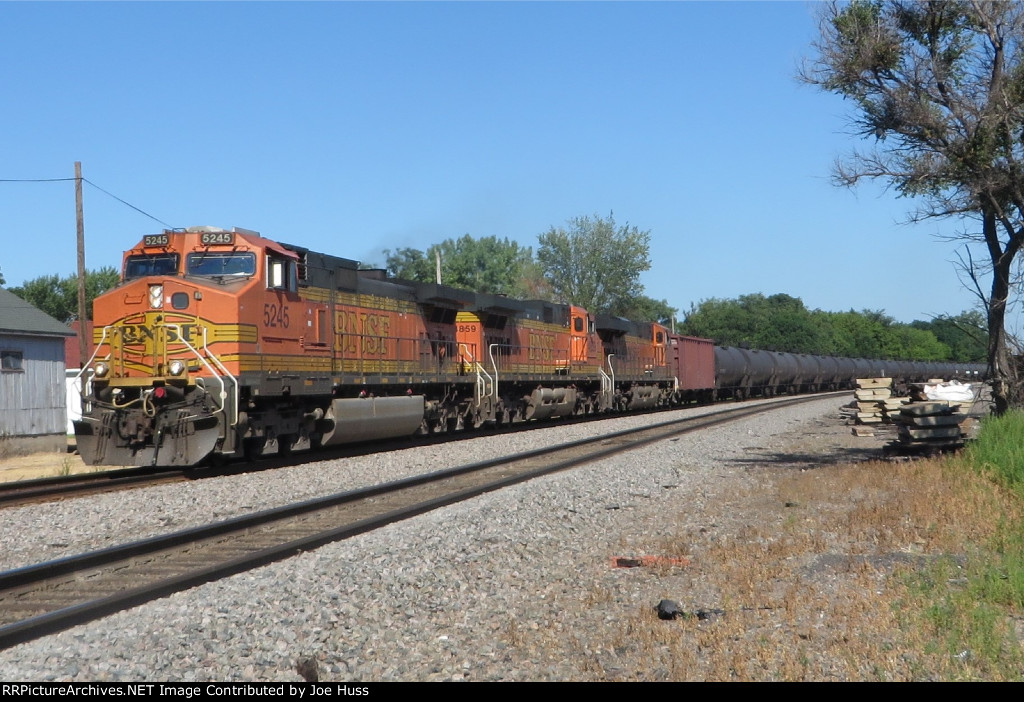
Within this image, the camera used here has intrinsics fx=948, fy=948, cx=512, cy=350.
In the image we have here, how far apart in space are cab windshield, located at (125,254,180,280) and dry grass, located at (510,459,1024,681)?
30.6ft

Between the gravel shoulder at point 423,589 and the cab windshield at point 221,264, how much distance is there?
3.45m

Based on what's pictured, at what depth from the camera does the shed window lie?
22.6 meters

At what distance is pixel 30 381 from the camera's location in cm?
2334

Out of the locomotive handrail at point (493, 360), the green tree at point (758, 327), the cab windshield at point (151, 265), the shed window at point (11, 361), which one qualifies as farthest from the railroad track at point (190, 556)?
the green tree at point (758, 327)

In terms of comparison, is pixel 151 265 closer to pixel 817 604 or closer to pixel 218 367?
pixel 218 367

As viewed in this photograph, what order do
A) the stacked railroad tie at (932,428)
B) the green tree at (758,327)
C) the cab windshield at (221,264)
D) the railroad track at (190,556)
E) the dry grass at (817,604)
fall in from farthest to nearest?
the green tree at (758,327) < the cab windshield at (221,264) < the stacked railroad tie at (932,428) < the railroad track at (190,556) < the dry grass at (817,604)

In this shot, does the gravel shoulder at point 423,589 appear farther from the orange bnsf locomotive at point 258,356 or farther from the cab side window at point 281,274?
the cab side window at point 281,274

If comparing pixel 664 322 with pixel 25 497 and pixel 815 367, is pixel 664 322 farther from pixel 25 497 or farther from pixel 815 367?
pixel 25 497

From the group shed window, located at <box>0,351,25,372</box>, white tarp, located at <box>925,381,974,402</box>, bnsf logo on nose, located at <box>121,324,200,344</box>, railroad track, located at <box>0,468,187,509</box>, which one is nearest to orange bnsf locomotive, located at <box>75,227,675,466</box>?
bnsf logo on nose, located at <box>121,324,200,344</box>

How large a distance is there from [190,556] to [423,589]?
2.61m

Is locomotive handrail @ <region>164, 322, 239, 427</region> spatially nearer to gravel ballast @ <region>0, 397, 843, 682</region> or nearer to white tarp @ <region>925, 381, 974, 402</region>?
gravel ballast @ <region>0, 397, 843, 682</region>

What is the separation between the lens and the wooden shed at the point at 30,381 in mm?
22562

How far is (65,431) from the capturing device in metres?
24.3

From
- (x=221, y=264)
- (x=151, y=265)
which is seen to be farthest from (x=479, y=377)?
(x=151, y=265)
